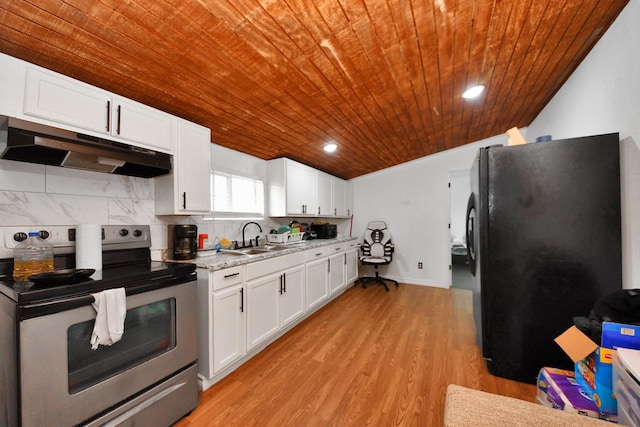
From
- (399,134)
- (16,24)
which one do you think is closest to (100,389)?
(16,24)

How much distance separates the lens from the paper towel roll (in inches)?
59.9

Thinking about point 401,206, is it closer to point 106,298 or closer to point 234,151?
point 234,151

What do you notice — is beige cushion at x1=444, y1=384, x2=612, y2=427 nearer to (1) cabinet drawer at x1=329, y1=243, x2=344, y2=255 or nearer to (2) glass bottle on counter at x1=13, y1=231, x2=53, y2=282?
(2) glass bottle on counter at x1=13, y1=231, x2=53, y2=282

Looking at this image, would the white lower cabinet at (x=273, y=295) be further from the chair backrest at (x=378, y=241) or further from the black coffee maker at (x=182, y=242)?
the chair backrest at (x=378, y=241)

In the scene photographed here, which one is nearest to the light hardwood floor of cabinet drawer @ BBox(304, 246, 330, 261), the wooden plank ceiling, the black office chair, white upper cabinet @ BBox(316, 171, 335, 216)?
cabinet drawer @ BBox(304, 246, 330, 261)

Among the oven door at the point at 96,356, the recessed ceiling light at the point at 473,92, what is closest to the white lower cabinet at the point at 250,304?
the oven door at the point at 96,356

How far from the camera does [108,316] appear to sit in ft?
3.95

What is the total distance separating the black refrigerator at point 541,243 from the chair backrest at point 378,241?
2.50m

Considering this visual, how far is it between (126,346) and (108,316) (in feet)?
0.85

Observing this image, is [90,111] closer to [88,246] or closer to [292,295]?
[88,246]

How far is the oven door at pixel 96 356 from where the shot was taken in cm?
102

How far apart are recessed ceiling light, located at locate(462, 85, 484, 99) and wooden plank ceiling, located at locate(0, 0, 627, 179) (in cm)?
9

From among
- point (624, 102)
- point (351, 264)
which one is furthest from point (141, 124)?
point (351, 264)

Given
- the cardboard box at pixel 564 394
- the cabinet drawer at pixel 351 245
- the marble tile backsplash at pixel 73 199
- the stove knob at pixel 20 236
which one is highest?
the marble tile backsplash at pixel 73 199
